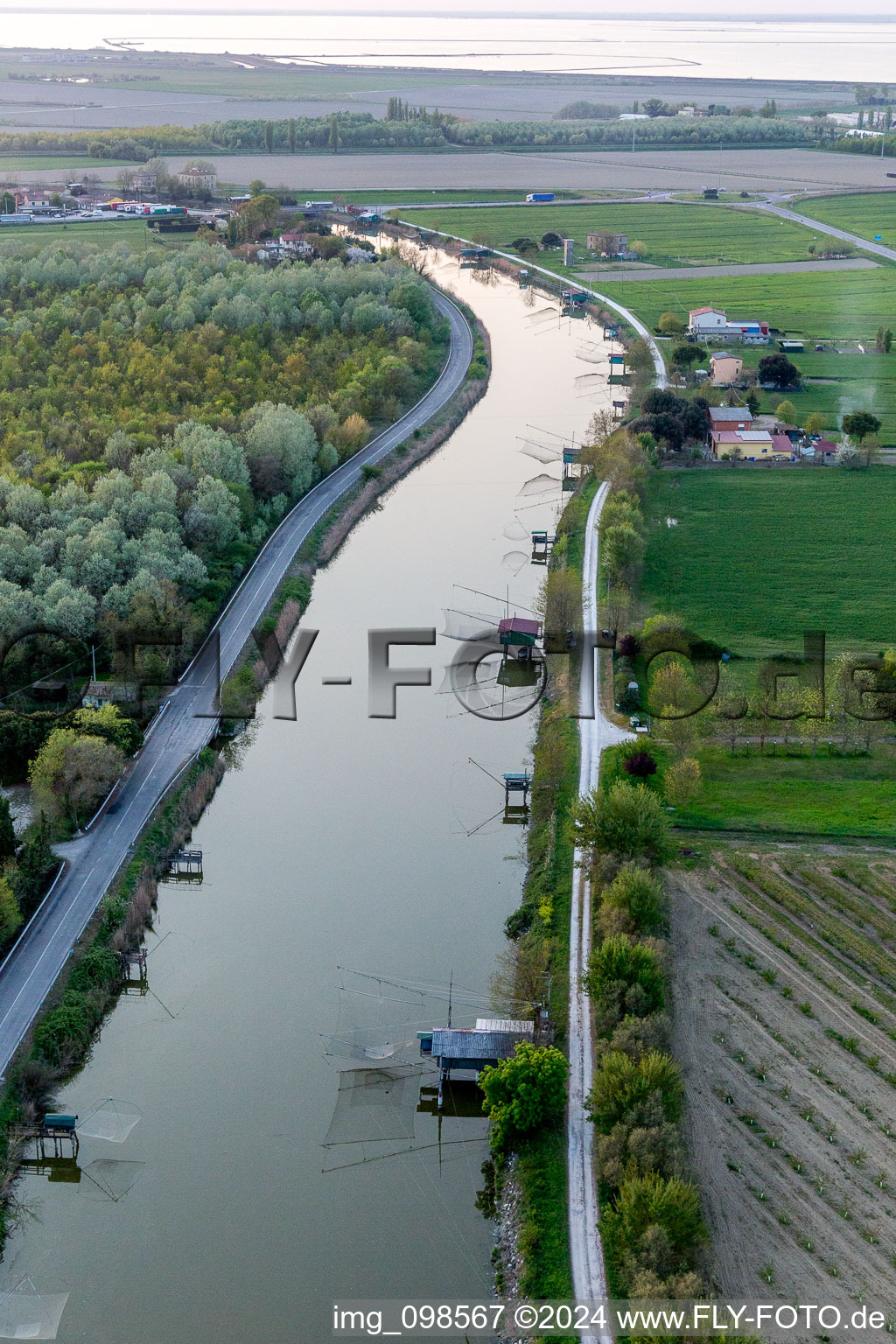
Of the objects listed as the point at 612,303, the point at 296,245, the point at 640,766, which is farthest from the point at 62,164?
the point at 640,766

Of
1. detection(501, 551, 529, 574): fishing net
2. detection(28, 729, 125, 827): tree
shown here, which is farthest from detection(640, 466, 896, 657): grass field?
detection(28, 729, 125, 827): tree

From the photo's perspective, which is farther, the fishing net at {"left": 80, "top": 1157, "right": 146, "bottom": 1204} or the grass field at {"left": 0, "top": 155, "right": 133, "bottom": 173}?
the grass field at {"left": 0, "top": 155, "right": 133, "bottom": 173}

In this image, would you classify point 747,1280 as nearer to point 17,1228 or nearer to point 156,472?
point 17,1228

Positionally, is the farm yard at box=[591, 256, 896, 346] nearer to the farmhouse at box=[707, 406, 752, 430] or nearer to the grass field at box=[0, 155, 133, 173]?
the farmhouse at box=[707, 406, 752, 430]

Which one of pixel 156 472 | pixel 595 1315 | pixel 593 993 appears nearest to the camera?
pixel 595 1315

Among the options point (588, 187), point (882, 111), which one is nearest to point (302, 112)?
point (588, 187)
